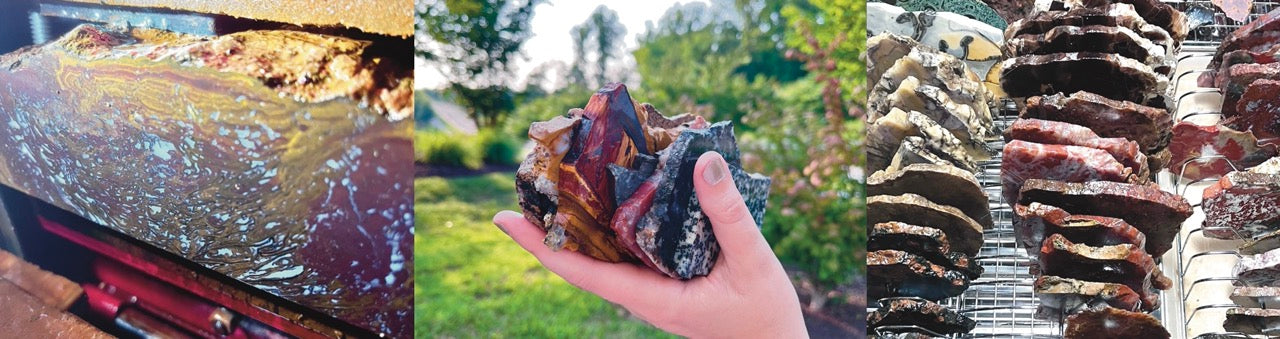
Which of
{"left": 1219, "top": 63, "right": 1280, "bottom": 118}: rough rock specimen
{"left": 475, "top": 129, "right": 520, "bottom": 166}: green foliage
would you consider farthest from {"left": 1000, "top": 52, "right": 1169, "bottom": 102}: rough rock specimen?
{"left": 475, "top": 129, "right": 520, "bottom": 166}: green foliage

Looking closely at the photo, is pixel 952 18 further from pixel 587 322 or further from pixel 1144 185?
pixel 587 322

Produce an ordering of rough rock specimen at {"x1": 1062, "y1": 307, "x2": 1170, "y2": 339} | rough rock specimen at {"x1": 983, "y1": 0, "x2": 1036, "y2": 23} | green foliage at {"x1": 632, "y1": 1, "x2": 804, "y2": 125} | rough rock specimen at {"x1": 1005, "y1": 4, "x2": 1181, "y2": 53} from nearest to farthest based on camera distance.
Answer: rough rock specimen at {"x1": 1062, "y1": 307, "x2": 1170, "y2": 339} → rough rock specimen at {"x1": 1005, "y1": 4, "x2": 1181, "y2": 53} → rough rock specimen at {"x1": 983, "y1": 0, "x2": 1036, "y2": 23} → green foliage at {"x1": 632, "y1": 1, "x2": 804, "y2": 125}

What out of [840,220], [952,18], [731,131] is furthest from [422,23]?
[952,18]

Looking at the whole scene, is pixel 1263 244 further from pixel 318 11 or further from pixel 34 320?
pixel 34 320

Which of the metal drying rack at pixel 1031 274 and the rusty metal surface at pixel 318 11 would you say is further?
the rusty metal surface at pixel 318 11

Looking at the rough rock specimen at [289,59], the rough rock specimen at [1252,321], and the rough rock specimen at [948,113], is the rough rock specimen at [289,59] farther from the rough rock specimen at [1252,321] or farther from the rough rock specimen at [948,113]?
the rough rock specimen at [1252,321]

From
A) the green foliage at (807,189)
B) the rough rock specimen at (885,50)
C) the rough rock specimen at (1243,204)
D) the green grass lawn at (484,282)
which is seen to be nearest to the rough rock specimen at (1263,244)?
the rough rock specimen at (1243,204)

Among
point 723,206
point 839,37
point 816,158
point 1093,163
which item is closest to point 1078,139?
point 1093,163

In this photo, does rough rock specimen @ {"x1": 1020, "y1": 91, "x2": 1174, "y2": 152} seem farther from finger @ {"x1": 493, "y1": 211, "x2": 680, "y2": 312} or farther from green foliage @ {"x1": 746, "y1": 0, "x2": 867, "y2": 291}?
green foliage @ {"x1": 746, "y1": 0, "x2": 867, "y2": 291}
